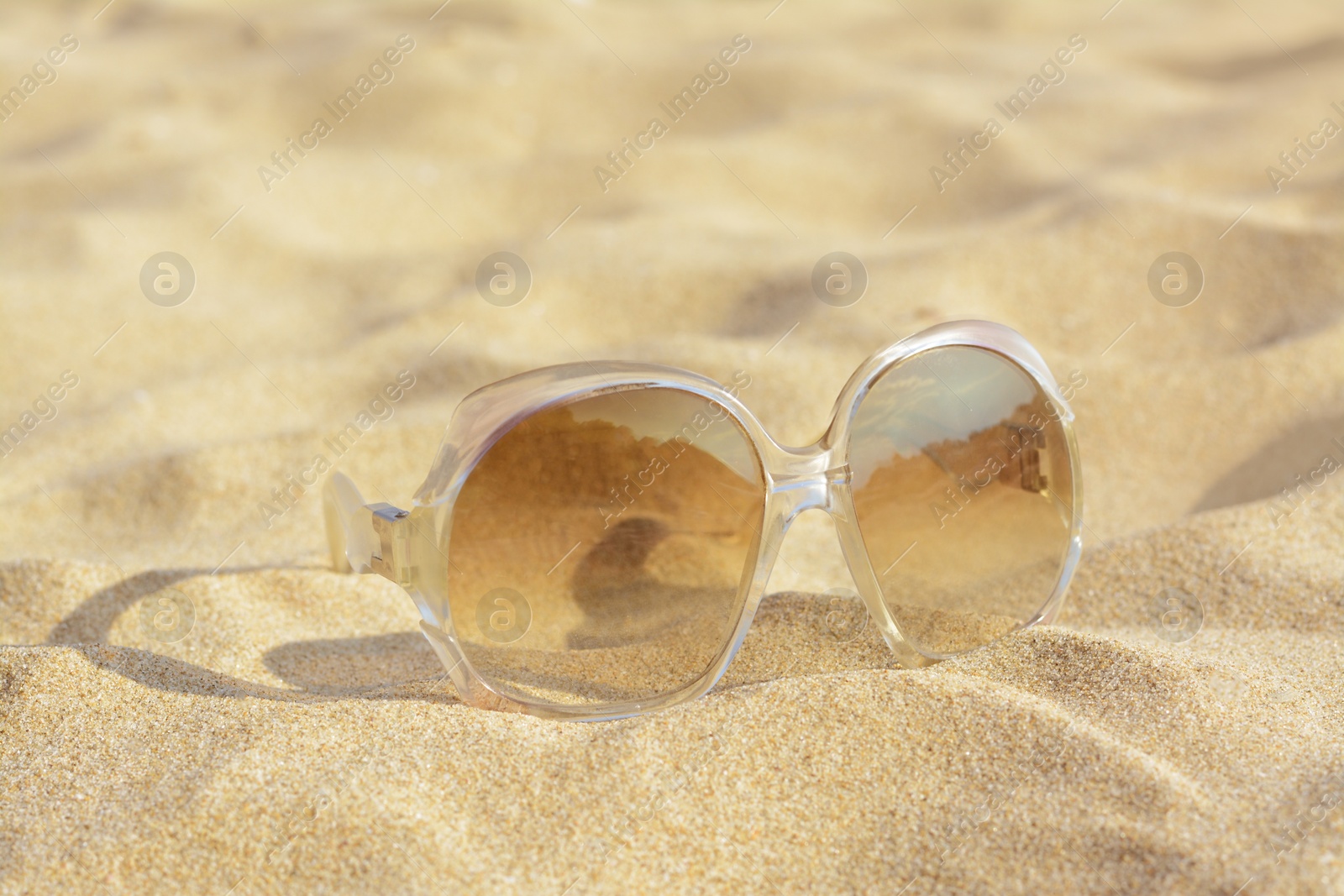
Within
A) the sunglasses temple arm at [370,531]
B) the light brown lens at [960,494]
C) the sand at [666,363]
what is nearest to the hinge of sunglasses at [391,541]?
the sunglasses temple arm at [370,531]

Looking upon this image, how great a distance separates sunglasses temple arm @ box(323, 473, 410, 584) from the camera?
1337 mm

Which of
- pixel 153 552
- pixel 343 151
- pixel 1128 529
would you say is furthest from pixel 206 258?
pixel 1128 529

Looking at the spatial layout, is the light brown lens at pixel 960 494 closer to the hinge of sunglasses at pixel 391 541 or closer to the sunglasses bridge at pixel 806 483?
the sunglasses bridge at pixel 806 483

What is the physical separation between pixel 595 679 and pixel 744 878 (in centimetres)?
40

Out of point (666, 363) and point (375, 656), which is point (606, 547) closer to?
point (375, 656)

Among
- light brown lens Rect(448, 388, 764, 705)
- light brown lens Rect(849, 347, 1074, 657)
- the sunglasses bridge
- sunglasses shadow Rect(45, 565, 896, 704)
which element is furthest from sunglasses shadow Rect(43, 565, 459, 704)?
light brown lens Rect(849, 347, 1074, 657)

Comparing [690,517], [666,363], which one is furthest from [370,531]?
[666,363]

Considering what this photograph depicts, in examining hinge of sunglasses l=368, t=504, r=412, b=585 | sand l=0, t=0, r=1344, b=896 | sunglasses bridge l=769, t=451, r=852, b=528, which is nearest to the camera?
sand l=0, t=0, r=1344, b=896

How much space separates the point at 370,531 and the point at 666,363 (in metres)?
1.32

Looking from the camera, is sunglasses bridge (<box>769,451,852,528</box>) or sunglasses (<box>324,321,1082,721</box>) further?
sunglasses bridge (<box>769,451,852,528</box>)

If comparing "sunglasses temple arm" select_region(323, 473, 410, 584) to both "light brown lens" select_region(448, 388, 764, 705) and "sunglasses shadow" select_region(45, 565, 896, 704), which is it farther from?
"sunglasses shadow" select_region(45, 565, 896, 704)

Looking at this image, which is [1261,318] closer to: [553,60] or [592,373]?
[592,373]

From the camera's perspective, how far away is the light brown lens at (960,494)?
1526mm

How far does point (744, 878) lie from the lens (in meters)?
1.09
